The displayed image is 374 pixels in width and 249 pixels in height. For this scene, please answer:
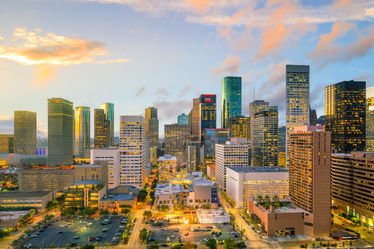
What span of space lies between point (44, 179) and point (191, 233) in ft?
444

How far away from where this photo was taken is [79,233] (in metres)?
109

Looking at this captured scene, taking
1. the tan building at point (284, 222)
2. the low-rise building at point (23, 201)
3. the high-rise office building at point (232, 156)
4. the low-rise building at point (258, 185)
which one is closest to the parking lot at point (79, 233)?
the low-rise building at point (23, 201)

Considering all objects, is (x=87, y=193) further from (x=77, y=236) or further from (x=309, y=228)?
(x=309, y=228)

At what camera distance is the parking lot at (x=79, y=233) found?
3932 inches

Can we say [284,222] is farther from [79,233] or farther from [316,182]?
[79,233]

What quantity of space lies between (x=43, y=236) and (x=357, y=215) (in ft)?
470

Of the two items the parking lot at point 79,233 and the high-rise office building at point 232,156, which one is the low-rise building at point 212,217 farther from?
the high-rise office building at point 232,156

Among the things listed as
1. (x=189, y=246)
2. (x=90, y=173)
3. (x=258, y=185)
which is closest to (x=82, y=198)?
(x=90, y=173)

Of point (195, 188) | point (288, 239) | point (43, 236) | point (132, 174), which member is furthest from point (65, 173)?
point (288, 239)

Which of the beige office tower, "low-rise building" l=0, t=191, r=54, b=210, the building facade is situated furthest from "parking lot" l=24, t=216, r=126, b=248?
the beige office tower

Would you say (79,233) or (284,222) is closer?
(284,222)

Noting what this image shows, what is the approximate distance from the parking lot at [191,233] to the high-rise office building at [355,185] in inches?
2467

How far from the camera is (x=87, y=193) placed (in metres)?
A: 140

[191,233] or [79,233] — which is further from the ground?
[191,233]
